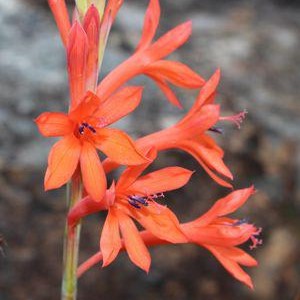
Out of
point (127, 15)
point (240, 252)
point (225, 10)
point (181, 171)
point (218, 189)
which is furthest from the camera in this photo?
point (225, 10)

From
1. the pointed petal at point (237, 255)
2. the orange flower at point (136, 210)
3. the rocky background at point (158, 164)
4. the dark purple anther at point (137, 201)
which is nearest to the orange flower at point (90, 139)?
the orange flower at point (136, 210)

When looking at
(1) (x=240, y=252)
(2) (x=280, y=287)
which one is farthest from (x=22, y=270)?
(1) (x=240, y=252)

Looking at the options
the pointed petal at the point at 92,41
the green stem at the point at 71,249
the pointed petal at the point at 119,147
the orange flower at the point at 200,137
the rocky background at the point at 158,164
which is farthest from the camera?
the rocky background at the point at 158,164

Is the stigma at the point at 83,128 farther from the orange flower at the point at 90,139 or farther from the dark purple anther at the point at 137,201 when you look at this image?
the dark purple anther at the point at 137,201

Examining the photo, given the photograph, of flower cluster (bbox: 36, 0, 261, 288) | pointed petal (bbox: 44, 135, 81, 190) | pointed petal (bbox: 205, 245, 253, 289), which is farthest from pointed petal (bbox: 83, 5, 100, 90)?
pointed petal (bbox: 205, 245, 253, 289)

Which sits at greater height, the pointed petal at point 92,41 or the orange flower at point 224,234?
the pointed petal at point 92,41

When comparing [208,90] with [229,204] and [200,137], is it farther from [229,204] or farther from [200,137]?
[229,204]

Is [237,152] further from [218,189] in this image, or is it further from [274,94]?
[274,94]
